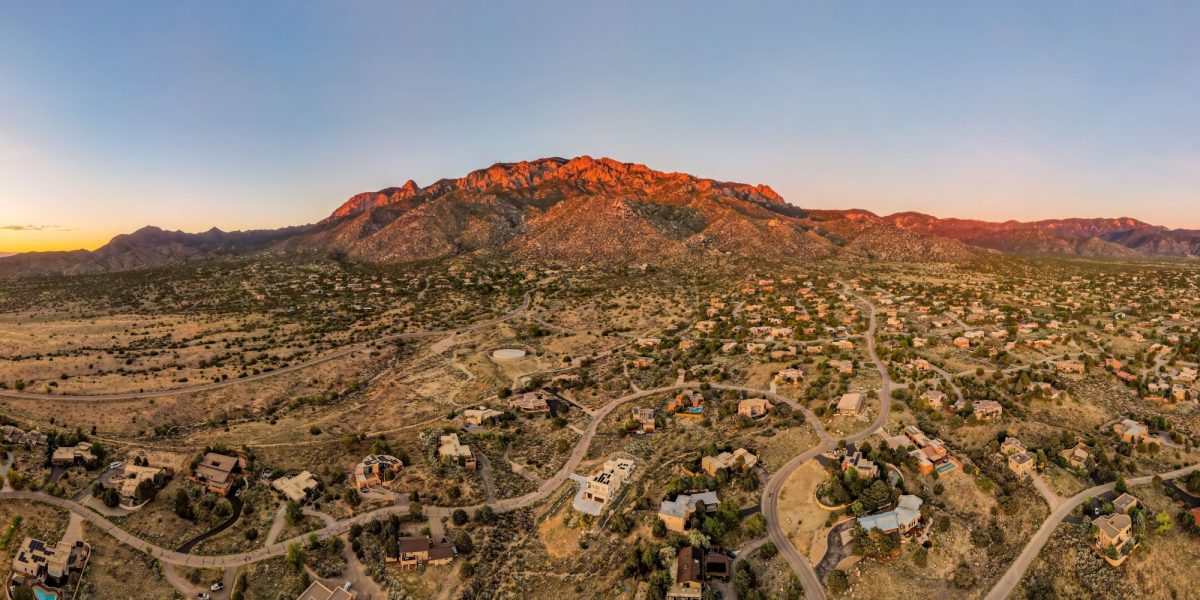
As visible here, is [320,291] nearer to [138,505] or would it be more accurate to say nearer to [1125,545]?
[138,505]

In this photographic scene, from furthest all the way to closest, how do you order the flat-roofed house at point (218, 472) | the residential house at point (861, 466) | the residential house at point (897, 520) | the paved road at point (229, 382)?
the paved road at point (229, 382) < the flat-roofed house at point (218, 472) < the residential house at point (861, 466) < the residential house at point (897, 520)

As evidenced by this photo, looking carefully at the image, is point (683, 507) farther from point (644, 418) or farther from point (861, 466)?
point (644, 418)

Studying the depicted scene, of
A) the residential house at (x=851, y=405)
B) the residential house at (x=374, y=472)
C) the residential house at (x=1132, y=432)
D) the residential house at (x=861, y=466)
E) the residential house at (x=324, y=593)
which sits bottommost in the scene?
the residential house at (x=324, y=593)

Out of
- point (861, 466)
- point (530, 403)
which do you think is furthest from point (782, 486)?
point (530, 403)

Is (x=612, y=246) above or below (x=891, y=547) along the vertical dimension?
above

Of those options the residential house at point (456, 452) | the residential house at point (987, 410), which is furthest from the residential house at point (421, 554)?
the residential house at point (987, 410)

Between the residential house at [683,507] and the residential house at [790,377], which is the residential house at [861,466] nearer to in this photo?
the residential house at [683,507]

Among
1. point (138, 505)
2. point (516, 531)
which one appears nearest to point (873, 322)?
point (516, 531)
